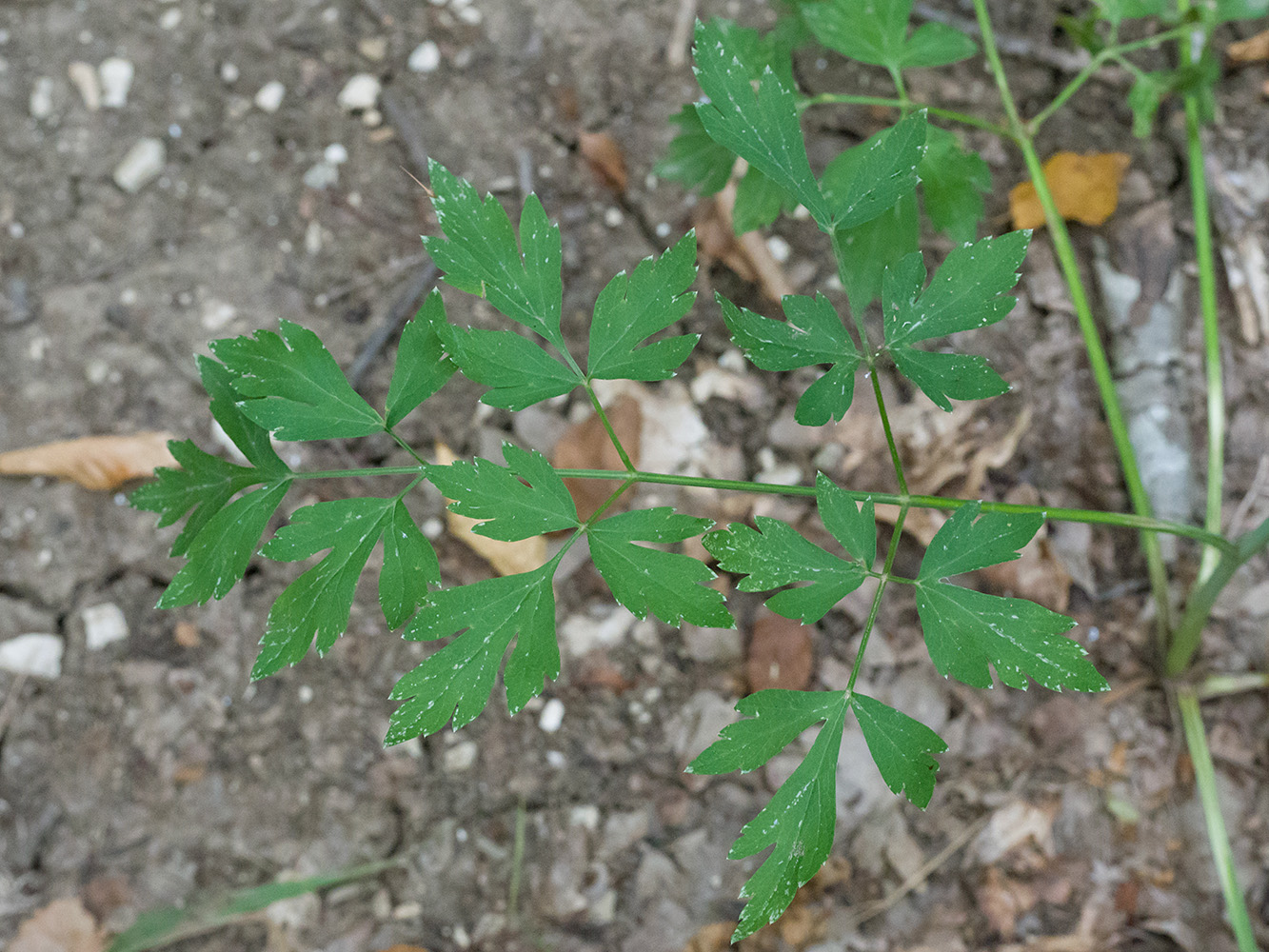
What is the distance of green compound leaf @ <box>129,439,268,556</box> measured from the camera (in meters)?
1.28

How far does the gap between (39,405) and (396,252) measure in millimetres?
909

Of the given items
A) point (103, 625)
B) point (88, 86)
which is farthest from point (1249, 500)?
point (88, 86)

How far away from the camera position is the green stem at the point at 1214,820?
63.4 inches

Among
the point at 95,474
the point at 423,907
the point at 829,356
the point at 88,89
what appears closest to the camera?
the point at 829,356

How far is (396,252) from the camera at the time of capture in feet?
6.72

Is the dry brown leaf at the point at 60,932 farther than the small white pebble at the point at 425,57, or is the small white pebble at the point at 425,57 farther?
the small white pebble at the point at 425,57

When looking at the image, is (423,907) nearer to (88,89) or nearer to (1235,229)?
(88,89)

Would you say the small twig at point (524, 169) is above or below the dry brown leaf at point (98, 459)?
above

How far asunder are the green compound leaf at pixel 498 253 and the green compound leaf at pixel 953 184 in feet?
2.55

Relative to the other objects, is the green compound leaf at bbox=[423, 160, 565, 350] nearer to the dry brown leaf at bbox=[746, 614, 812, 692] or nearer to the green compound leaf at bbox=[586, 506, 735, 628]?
the green compound leaf at bbox=[586, 506, 735, 628]

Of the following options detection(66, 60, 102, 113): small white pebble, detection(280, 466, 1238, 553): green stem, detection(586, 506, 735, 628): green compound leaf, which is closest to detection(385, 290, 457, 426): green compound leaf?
detection(280, 466, 1238, 553): green stem

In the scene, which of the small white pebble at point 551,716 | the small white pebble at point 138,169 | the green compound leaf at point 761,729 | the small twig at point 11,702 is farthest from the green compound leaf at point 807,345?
the small twig at point 11,702

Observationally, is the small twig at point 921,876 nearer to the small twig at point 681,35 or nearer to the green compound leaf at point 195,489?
the green compound leaf at point 195,489

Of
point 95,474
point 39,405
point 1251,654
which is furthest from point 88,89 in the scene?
point 1251,654
